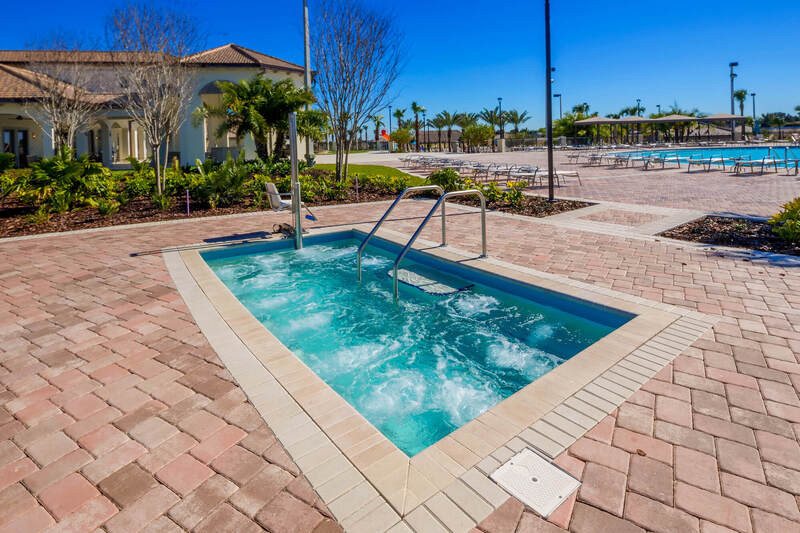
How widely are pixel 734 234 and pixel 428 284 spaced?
5.35 metres

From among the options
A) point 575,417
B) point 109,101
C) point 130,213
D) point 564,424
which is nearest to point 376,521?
point 564,424

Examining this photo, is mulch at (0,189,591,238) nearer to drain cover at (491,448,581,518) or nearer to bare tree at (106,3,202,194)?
bare tree at (106,3,202,194)

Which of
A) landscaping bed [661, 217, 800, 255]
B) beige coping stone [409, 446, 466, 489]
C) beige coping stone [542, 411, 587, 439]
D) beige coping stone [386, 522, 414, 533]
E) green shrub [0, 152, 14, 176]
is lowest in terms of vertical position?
beige coping stone [386, 522, 414, 533]

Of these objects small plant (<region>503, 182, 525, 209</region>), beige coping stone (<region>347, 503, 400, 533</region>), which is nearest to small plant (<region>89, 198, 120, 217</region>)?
small plant (<region>503, 182, 525, 209</region>)

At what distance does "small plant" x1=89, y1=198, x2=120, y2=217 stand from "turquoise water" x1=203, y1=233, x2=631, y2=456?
5321mm

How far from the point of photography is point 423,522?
6.70ft

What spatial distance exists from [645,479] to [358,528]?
1433mm

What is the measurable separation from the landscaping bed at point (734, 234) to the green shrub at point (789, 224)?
94 millimetres

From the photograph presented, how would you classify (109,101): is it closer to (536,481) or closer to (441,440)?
(441,440)

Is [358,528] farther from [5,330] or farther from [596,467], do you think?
[5,330]

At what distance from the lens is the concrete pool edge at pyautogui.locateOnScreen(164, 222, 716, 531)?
2188mm

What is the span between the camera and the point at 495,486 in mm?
2268

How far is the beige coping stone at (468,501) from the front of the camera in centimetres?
209

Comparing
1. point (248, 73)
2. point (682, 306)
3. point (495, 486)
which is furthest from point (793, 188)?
point (248, 73)
